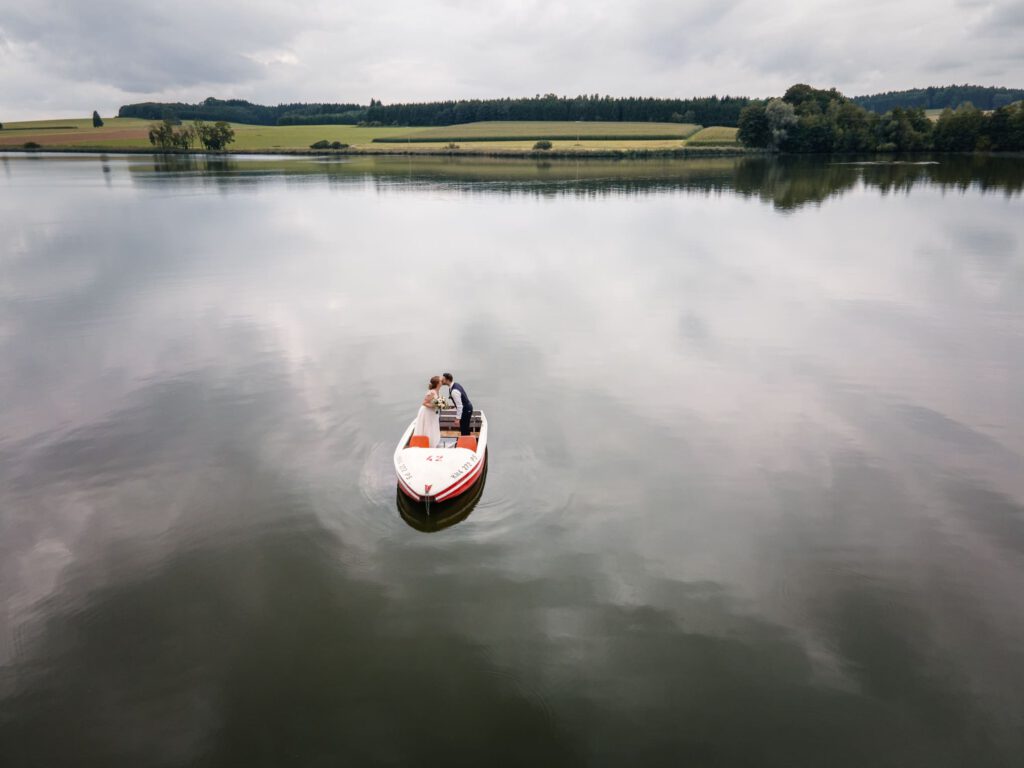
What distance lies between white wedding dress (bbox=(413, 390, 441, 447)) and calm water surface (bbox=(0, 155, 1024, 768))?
1486mm

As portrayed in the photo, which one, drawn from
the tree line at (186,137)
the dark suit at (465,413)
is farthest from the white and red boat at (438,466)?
the tree line at (186,137)

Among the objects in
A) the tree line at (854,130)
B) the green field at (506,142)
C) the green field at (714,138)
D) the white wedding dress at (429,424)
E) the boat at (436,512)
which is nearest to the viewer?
the boat at (436,512)

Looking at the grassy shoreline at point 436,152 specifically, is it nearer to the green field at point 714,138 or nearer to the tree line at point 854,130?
the green field at point 714,138

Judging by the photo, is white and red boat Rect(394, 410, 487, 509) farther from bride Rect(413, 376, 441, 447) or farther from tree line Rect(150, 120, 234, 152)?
tree line Rect(150, 120, 234, 152)

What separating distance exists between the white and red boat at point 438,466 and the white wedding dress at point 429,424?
192mm

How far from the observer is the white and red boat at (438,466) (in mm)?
14375

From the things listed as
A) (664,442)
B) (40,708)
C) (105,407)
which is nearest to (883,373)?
(664,442)

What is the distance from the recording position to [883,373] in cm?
2328

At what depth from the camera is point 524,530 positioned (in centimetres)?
1423

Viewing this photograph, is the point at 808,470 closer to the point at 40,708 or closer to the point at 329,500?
the point at 329,500

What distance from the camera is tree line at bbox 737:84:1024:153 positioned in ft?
469

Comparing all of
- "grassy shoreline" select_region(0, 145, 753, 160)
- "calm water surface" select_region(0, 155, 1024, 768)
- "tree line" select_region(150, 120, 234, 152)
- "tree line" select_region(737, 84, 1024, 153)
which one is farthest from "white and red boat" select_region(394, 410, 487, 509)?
"tree line" select_region(150, 120, 234, 152)

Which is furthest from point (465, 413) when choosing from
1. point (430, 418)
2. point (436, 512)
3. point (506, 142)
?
point (506, 142)

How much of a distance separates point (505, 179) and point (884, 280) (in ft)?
252
